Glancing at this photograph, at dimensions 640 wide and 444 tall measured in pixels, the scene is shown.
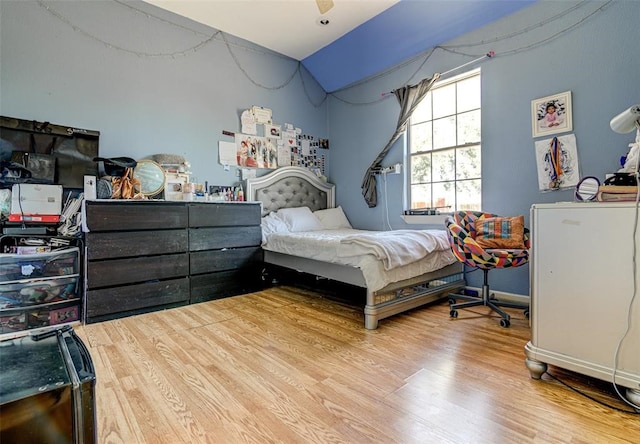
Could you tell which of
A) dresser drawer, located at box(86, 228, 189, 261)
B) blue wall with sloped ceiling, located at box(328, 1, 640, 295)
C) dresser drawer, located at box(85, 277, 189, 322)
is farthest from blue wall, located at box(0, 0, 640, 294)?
dresser drawer, located at box(85, 277, 189, 322)

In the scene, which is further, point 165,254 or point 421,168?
point 421,168

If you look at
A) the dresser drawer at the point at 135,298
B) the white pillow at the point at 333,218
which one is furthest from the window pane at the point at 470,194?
the dresser drawer at the point at 135,298

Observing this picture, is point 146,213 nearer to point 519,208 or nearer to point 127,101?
point 127,101

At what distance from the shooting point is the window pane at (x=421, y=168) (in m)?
3.59

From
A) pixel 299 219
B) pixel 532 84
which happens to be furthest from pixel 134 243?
pixel 532 84

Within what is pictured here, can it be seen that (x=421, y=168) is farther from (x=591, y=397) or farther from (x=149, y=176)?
(x=149, y=176)

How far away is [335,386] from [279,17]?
3598mm

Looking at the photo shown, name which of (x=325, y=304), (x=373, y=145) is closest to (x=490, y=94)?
(x=373, y=145)

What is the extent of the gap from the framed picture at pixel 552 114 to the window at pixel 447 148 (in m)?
0.51

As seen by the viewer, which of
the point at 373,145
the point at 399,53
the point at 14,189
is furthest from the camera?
the point at 373,145

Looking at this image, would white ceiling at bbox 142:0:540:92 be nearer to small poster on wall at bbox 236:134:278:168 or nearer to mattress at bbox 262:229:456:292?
small poster on wall at bbox 236:134:278:168

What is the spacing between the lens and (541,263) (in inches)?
62.2

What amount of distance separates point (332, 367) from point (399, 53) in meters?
3.44

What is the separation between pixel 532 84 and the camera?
9.07 ft
